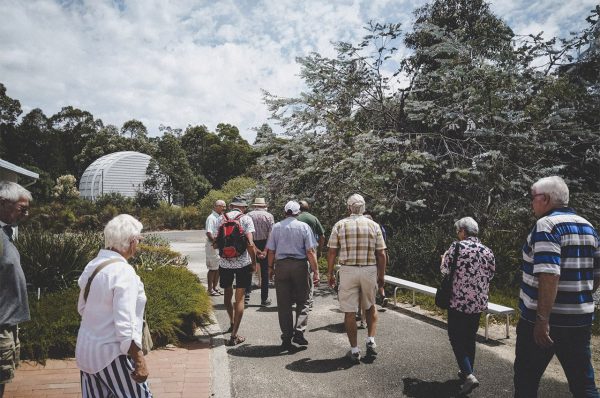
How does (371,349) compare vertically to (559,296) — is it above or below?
below

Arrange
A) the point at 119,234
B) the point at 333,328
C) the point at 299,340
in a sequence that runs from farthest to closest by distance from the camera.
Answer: the point at 333,328 < the point at 299,340 < the point at 119,234

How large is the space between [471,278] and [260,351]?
8.81ft

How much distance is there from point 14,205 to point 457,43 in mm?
10036

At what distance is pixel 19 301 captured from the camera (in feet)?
9.22

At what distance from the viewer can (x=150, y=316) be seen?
200 inches

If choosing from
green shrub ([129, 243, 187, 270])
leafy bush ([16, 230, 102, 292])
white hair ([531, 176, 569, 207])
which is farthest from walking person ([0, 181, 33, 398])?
green shrub ([129, 243, 187, 270])

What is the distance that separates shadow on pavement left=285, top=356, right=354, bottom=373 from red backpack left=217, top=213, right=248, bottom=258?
5.19 ft

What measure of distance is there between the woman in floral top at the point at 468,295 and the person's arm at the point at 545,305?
124 cm

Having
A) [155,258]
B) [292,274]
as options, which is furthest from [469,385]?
[155,258]

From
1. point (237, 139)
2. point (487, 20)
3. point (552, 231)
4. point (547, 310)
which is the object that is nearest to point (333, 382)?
point (547, 310)

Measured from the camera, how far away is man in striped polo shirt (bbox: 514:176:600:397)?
9.09 ft

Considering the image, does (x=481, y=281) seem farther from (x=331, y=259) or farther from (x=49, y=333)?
(x=49, y=333)

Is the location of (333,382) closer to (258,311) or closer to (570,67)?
(258,311)

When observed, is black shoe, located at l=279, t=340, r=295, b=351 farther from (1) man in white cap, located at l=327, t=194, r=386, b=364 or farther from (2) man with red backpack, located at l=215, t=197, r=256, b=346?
(1) man in white cap, located at l=327, t=194, r=386, b=364
